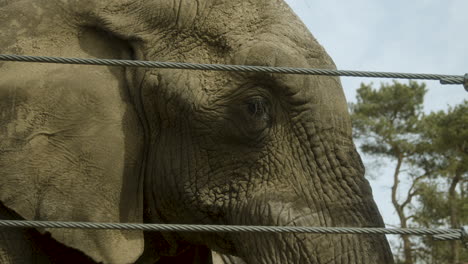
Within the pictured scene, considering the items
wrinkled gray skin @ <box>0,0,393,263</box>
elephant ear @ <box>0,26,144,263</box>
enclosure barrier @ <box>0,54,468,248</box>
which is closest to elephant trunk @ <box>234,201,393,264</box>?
wrinkled gray skin @ <box>0,0,393,263</box>

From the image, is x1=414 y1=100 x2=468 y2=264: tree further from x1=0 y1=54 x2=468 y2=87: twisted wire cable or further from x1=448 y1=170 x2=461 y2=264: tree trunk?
x1=0 y1=54 x2=468 y2=87: twisted wire cable

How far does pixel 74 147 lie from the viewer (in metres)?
2.31

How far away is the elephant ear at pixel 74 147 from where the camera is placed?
224cm

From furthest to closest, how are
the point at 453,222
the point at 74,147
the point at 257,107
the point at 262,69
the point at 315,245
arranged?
the point at 453,222 < the point at 74,147 < the point at 257,107 < the point at 315,245 < the point at 262,69

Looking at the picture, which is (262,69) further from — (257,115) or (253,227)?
(257,115)

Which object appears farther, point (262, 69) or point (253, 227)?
point (262, 69)

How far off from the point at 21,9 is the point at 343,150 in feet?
3.16

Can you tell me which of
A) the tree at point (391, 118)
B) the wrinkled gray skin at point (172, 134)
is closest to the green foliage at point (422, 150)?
the tree at point (391, 118)

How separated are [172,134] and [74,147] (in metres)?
0.26

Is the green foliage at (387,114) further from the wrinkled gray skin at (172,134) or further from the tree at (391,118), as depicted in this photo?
the wrinkled gray skin at (172,134)

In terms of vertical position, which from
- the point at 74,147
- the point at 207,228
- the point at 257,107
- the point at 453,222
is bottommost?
the point at 207,228

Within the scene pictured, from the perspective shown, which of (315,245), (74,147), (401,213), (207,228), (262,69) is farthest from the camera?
(401,213)

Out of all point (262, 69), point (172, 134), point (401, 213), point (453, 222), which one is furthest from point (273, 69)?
point (401, 213)

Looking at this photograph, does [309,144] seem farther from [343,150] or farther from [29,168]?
[29,168]
